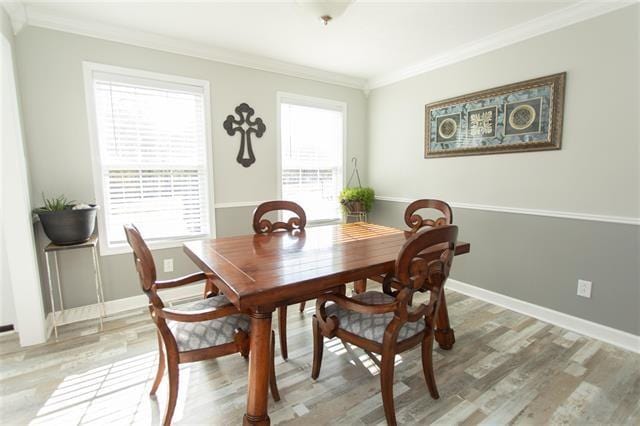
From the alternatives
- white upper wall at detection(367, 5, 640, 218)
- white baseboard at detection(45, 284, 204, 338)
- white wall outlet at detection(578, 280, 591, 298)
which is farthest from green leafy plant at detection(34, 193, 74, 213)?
white wall outlet at detection(578, 280, 591, 298)

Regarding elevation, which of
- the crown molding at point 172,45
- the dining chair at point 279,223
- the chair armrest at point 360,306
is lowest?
the chair armrest at point 360,306

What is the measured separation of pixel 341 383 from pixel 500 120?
2.58 metres

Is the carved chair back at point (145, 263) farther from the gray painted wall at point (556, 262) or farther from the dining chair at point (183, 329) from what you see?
the gray painted wall at point (556, 262)

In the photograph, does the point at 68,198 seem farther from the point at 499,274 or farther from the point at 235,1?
the point at 499,274

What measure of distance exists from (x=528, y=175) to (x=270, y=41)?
103 inches

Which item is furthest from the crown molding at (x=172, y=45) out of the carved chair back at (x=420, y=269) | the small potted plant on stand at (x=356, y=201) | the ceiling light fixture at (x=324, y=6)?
the carved chair back at (x=420, y=269)

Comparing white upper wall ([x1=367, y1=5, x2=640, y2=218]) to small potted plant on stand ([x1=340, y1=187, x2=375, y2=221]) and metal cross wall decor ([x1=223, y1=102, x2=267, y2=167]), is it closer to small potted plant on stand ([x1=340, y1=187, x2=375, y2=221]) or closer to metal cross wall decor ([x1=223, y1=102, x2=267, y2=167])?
small potted plant on stand ([x1=340, y1=187, x2=375, y2=221])

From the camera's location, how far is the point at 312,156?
396 centimetres

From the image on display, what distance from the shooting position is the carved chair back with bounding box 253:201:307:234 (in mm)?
2459

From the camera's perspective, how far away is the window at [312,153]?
372 cm

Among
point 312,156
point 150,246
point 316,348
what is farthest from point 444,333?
point 150,246

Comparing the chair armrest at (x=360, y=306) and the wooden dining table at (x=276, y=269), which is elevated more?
the wooden dining table at (x=276, y=269)

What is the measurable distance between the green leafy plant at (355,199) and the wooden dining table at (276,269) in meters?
1.46

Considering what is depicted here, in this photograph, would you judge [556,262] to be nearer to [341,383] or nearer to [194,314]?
[341,383]
